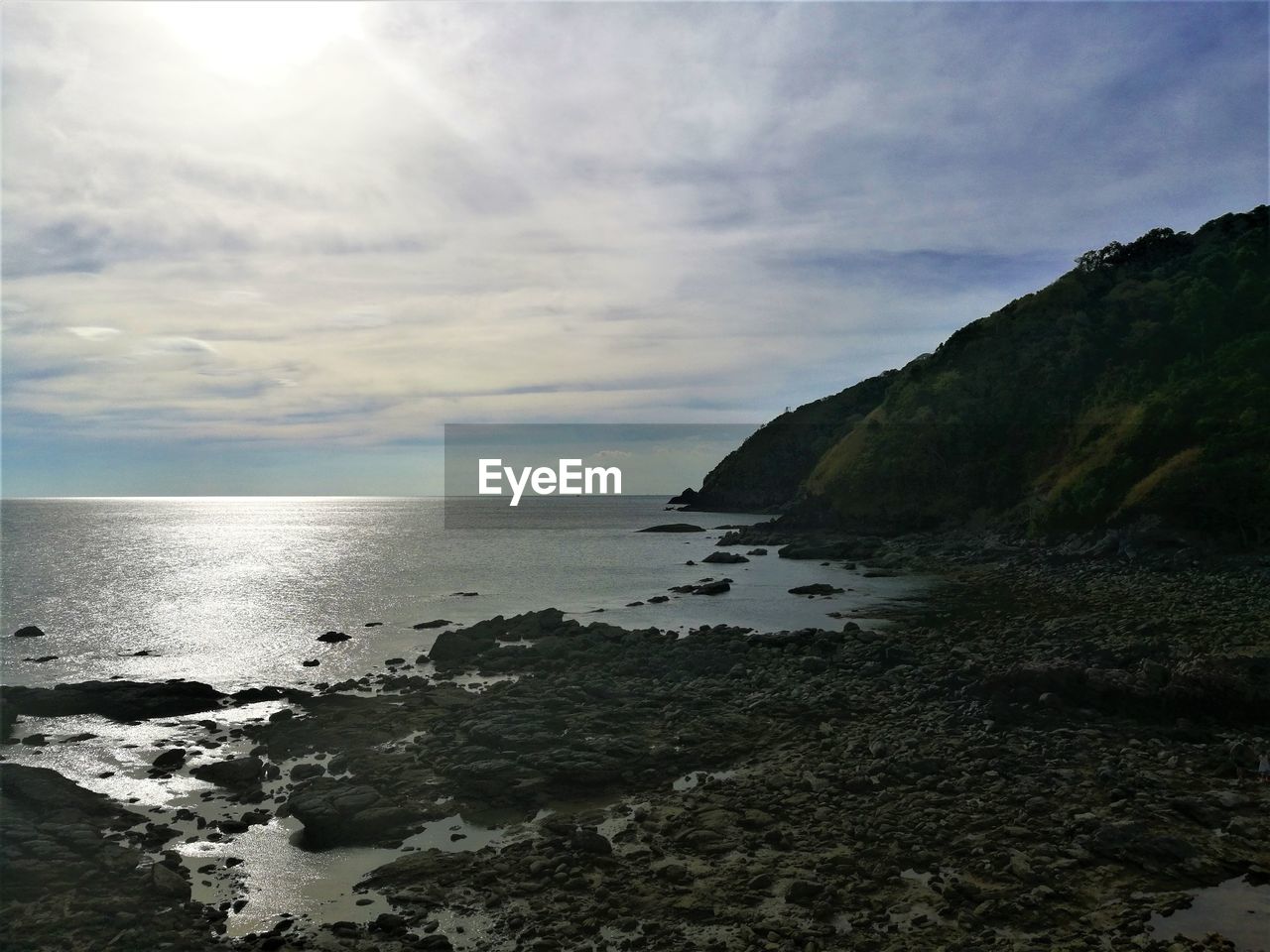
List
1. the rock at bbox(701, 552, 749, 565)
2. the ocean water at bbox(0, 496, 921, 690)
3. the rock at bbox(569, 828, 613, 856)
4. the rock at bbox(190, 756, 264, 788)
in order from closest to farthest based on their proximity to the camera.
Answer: the rock at bbox(569, 828, 613, 856), the rock at bbox(190, 756, 264, 788), the ocean water at bbox(0, 496, 921, 690), the rock at bbox(701, 552, 749, 565)

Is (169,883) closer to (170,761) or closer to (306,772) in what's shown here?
(306,772)

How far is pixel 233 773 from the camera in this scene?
2020cm

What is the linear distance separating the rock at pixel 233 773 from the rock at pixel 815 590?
130 ft

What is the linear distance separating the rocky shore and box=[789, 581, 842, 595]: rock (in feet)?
73.1

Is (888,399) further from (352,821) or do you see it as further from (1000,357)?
(352,821)

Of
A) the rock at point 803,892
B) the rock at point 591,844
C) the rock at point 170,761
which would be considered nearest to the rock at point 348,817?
the rock at point 591,844

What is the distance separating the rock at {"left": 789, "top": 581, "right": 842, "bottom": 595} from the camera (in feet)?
176

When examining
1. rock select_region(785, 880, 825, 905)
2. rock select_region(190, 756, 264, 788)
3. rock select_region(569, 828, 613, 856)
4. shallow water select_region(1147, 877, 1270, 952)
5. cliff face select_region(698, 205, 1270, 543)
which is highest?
cliff face select_region(698, 205, 1270, 543)

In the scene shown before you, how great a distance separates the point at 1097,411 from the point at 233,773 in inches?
3350

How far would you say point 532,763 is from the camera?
19328 mm

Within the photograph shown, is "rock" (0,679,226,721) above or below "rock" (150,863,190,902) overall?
below

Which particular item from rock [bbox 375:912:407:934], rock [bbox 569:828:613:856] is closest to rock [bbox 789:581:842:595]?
rock [bbox 569:828:613:856]

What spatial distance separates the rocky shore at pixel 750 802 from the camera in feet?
40.3

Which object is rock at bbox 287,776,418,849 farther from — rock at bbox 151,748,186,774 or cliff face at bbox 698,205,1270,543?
cliff face at bbox 698,205,1270,543
